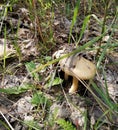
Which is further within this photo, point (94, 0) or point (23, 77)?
point (94, 0)

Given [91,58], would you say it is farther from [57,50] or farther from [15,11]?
[15,11]

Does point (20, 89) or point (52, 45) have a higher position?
point (52, 45)

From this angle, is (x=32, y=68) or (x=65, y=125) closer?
(x=65, y=125)

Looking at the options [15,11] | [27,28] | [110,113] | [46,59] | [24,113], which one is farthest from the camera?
[15,11]

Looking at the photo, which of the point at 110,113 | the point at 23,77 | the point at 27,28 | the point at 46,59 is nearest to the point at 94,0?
the point at 27,28

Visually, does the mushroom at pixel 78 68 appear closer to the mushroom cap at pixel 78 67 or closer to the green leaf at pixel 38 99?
the mushroom cap at pixel 78 67

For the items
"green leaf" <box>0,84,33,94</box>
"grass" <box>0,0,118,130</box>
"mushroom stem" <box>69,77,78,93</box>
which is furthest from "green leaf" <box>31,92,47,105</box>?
"mushroom stem" <box>69,77,78,93</box>

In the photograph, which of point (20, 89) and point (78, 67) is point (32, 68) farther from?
point (78, 67)

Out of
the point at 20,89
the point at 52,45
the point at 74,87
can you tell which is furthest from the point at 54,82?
the point at 52,45

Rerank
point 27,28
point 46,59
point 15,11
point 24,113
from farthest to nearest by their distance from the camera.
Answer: point 15,11, point 27,28, point 46,59, point 24,113
